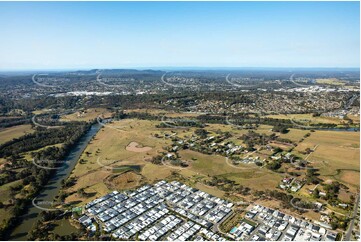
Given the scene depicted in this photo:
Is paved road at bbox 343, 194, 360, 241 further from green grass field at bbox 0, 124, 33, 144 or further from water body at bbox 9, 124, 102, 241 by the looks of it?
green grass field at bbox 0, 124, 33, 144

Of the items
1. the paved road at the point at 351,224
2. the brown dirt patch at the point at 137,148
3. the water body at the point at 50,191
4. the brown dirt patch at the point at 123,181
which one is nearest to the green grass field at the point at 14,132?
the water body at the point at 50,191

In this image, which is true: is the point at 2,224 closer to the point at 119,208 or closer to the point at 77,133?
the point at 119,208

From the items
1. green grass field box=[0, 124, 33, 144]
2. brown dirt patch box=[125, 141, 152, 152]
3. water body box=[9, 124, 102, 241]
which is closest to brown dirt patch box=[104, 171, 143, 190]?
water body box=[9, 124, 102, 241]

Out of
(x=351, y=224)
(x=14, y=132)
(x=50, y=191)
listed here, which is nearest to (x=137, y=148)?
(x=50, y=191)

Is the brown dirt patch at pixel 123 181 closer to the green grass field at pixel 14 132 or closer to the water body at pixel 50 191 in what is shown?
the water body at pixel 50 191

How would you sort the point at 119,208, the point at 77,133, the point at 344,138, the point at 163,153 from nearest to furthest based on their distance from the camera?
the point at 119,208 < the point at 163,153 < the point at 344,138 < the point at 77,133

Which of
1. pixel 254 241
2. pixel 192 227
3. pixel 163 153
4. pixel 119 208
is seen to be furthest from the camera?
pixel 163 153

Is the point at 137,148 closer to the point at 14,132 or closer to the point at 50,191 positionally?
the point at 50,191

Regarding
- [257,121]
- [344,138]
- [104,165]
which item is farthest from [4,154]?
[344,138]
